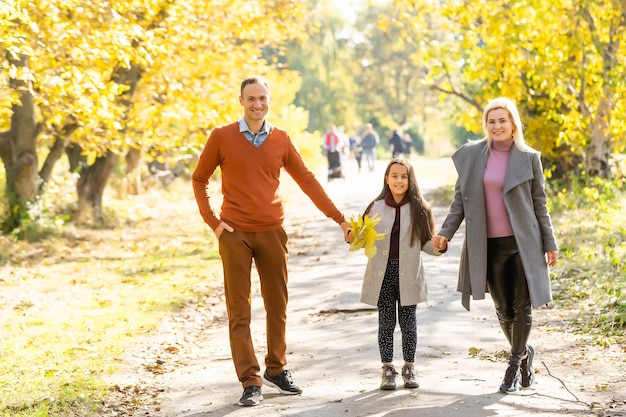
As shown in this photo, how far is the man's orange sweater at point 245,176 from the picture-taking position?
22.0ft

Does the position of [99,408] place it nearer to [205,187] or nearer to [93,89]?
[205,187]

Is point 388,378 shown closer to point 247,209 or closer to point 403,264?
point 403,264

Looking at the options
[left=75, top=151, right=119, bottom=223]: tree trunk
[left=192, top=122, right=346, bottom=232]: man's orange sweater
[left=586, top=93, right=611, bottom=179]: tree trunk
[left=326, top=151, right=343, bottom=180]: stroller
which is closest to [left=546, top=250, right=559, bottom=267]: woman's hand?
[left=192, top=122, right=346, bottom=232]: man's orange sweater

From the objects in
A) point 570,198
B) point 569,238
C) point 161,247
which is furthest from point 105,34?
point 570,198

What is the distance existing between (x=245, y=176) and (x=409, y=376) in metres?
1.81

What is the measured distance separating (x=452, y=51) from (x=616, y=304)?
1145cm

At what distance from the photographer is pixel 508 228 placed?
664 centimetres

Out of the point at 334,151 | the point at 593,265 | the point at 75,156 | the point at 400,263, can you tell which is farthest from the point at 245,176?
the point at 334,151

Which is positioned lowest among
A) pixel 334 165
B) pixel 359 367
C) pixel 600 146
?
pixel 359 367

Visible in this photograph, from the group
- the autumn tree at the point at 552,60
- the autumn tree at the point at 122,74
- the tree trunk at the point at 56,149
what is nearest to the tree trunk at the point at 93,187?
the autumn tree at the point at 122,74

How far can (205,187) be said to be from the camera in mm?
6992

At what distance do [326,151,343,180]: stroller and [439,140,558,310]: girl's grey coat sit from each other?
1039 inches

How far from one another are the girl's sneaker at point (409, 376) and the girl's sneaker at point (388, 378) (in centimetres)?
7

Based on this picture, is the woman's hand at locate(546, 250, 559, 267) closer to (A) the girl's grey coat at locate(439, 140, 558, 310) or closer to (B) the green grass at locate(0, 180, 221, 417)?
(A) the girl's grey coat at locate(439, 140, 558, 310)
